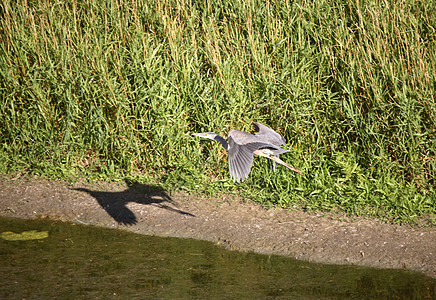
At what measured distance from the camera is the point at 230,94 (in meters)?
5.34

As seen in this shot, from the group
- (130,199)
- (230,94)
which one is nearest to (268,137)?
(230,94)

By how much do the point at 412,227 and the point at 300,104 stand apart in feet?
5.22

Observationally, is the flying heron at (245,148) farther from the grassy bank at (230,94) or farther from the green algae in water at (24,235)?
the green algae in water at (24,235)

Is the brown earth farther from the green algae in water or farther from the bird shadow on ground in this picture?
the green algae in water

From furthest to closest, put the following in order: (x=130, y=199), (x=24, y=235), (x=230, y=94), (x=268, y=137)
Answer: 1. (x=230, y=94)
2. (x=130, y=199)
3. (x=24, y=235)
4. (x=268, y=137)

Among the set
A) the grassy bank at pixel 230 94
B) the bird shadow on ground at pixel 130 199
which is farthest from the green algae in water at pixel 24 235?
the grassy bank at pixel 230 94

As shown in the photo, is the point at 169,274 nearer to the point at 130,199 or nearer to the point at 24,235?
the point at 130,199

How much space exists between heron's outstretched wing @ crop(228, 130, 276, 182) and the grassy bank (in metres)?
1.09

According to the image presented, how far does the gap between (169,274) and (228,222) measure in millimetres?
940

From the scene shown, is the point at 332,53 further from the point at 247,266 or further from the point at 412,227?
the point at 247,266

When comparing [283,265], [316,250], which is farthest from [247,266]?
[316,250]

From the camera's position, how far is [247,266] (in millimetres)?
4016

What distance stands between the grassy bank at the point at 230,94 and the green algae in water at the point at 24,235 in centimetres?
100

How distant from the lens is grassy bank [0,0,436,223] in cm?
483
